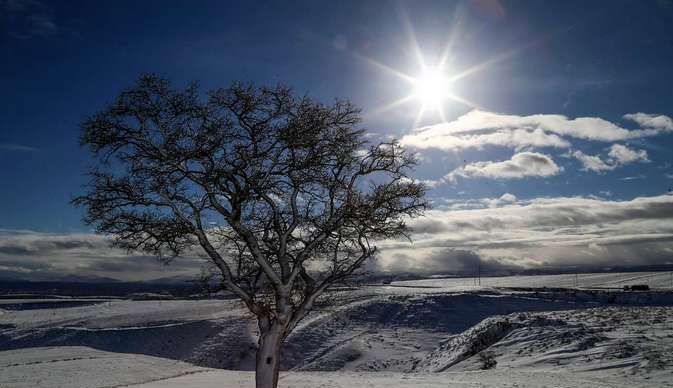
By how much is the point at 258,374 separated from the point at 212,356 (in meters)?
31.4

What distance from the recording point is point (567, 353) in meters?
26.8

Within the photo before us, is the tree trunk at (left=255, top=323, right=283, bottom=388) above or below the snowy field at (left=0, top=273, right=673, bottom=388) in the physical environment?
above

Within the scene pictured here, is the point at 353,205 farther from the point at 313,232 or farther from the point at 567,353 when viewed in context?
the point at 567,353

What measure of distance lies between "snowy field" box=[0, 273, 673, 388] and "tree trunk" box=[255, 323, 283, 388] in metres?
2.38

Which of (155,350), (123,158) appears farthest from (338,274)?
(155,350)

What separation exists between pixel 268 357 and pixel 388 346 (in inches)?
1140

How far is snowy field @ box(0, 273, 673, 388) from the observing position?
23844mm

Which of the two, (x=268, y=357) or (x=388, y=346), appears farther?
(x=388, y=346)

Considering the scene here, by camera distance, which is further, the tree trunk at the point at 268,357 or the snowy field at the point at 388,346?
the snowy field at the point at 388,346

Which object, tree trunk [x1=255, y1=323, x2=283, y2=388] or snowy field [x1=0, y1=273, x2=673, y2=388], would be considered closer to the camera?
tree trunk [x1=255, y1=323, x2=283, y2=388]

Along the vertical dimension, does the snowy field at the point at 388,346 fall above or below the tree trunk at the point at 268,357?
below

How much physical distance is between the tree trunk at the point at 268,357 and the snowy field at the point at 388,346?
2379 mm

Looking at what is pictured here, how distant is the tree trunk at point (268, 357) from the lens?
14062 millimetres

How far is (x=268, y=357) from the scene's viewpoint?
14156 millimetres
